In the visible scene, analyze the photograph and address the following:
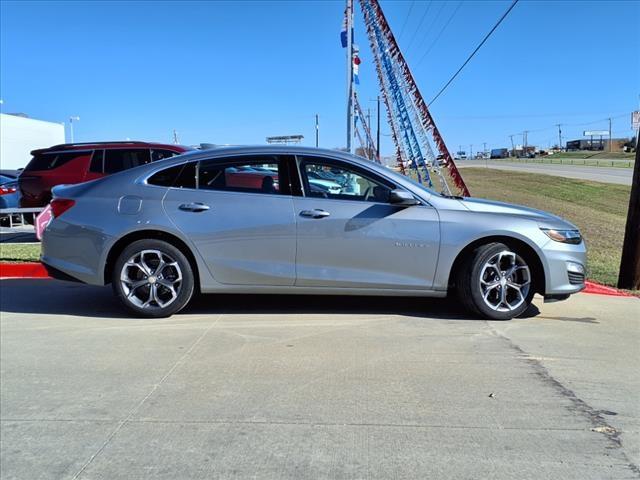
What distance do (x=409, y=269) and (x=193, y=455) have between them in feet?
9.58

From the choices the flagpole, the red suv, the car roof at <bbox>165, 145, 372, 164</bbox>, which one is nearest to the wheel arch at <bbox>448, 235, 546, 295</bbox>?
the car roof at <bbox>165, 145, 372, 164</bbox>

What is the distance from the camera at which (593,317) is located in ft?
19.1

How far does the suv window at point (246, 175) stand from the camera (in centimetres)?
561

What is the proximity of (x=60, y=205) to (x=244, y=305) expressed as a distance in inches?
83.6

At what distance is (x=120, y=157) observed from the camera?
34.4 feet

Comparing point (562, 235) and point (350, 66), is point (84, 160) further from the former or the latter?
point (350, 66)

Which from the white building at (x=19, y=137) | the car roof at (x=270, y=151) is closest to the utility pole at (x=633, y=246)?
the car roof at (x=270, y=151)

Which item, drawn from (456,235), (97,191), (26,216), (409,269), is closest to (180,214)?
(97,191)

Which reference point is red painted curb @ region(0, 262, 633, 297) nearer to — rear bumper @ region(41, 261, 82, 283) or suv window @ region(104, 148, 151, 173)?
rear bumper @ region(41, 261, 82, 283)

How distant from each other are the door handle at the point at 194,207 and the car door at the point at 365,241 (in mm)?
886

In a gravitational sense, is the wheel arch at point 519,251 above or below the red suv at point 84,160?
below

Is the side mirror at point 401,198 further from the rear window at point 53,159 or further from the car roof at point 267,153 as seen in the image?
the rear window at point 53,159

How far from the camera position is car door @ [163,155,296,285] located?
215 inches

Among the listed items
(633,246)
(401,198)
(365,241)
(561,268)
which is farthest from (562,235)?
(633,246)
